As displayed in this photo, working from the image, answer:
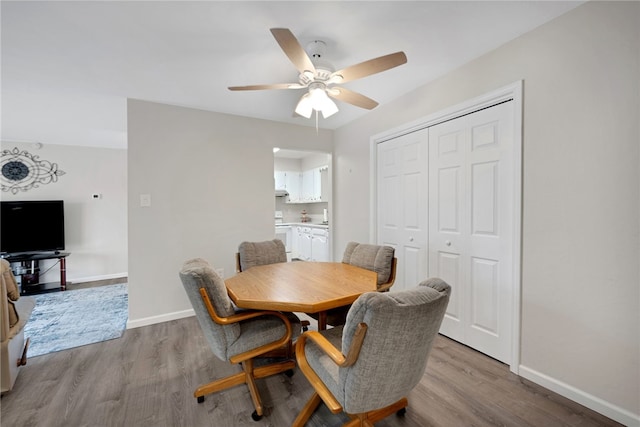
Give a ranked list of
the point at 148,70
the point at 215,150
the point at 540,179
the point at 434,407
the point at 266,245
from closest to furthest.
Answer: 1. the point at 434,407
2. the point at 540,179
3. the point at 148,70
4. the point at 266,245
5. the point at 215,150

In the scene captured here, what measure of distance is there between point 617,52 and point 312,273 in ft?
7.36

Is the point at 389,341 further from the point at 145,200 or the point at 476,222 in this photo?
the point at 145,200

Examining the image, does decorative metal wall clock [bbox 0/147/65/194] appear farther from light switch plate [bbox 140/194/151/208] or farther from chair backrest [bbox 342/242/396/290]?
chair backrest [bbox 342/242/396/290]

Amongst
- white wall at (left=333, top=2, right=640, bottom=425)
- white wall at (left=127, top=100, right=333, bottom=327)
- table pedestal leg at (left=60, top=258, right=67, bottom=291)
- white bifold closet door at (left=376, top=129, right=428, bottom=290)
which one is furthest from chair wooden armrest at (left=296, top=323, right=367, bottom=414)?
table pedestal leg at (left=60, top=258, right=67, bottom=291)

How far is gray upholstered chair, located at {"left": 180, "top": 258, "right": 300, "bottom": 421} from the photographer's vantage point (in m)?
1.41

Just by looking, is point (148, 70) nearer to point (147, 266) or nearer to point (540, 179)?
point (147, 266)

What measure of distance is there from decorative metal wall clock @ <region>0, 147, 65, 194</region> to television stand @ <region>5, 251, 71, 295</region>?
1.08 m

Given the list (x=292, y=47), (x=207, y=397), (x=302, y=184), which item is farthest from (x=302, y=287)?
(x=302, y=184)

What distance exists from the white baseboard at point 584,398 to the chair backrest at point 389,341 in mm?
1252

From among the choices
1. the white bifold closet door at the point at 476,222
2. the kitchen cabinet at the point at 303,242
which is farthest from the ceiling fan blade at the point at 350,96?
the kitchen cabinet at the point at 303,242

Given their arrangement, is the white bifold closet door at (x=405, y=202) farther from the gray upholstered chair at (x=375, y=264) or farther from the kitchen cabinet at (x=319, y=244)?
the kitchen cabinet at (x=319, y=244)

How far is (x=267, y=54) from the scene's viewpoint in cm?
198

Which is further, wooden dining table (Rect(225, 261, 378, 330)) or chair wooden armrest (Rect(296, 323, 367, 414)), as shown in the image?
wooden dining table (Rect(225, 261, 378, 330))

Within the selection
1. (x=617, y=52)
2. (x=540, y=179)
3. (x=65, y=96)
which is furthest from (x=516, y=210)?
(x=65, y=96)
